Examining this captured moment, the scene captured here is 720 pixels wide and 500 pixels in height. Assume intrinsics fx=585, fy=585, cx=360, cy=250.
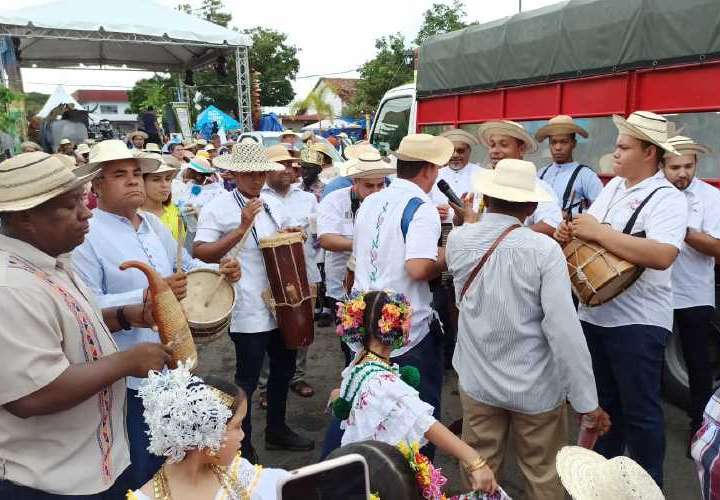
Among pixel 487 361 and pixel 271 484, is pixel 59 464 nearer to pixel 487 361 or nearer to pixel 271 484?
pixel 271 484

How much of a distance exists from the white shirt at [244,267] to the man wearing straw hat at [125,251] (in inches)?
27.5

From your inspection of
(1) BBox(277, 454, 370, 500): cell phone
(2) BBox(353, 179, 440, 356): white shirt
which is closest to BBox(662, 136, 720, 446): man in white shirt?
(2) BBox(353, 179, 440, 356): white shirt

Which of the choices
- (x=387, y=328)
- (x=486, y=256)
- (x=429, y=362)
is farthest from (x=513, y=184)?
(x=429, y=362)

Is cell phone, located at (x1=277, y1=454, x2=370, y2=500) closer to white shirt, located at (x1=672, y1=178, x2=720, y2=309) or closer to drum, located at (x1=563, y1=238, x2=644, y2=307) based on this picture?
drum, located at (x1=563, y1=238, x2=644, y2=307)

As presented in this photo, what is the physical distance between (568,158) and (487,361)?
8.86ft

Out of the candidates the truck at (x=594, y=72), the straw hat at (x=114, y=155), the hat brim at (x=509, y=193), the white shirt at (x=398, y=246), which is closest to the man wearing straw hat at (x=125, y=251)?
the straw hat at (x=114, y=155)

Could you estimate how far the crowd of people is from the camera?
1.72 m

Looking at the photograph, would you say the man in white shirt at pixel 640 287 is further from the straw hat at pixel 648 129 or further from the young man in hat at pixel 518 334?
the young man in hat at pixel 518 334

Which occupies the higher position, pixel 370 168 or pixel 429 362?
pixel 370 168

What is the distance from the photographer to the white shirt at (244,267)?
12.1 ft

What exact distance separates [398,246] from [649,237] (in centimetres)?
125

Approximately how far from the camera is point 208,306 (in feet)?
10.2

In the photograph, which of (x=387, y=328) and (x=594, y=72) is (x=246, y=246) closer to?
(x=387, y=328)

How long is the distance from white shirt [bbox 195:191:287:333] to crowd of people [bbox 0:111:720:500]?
0.01m
